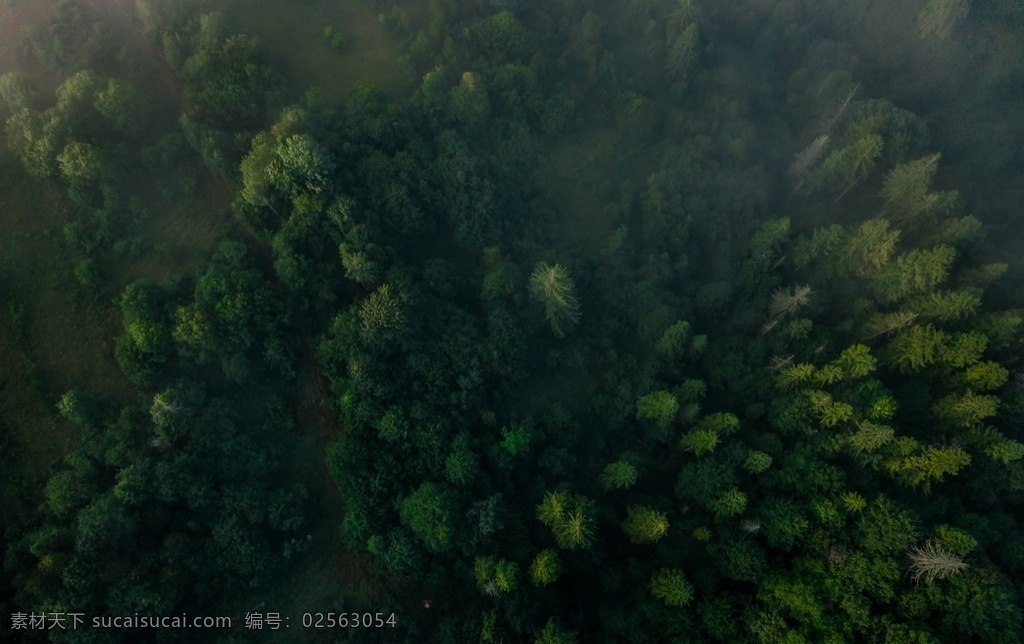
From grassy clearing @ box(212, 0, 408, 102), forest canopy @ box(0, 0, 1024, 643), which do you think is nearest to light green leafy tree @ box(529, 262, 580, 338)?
forest canopy @ box(0, 0, 1024, 643)

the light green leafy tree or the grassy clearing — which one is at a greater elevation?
the grassy clearing

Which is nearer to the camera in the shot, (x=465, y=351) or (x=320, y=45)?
(x=465, y=351)

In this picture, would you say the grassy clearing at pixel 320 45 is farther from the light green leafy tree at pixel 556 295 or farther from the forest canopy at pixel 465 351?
the light green leafy tree at pixel 556 295

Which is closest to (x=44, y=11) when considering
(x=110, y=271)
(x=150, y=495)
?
(x=110, y=271)

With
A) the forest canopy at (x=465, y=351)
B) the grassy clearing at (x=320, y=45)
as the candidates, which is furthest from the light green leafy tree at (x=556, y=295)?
the grassy clearing at (x=320, y=45)

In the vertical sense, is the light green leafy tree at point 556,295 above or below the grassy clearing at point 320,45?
below

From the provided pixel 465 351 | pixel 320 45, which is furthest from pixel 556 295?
pixel 320 45

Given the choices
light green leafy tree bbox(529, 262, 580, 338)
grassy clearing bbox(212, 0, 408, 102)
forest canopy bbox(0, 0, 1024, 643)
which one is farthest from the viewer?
grassy clearing bbox(212, 0, 408, 102)

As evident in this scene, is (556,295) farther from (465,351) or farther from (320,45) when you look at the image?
(320,45)

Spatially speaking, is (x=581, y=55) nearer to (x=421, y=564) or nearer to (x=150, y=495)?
(x=421, y=564)

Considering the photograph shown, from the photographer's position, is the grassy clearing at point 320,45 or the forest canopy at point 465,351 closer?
the forest canopy at point 465,351

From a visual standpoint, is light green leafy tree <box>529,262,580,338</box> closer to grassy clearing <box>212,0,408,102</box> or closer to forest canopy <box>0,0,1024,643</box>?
forest canopy <box>0,0,1024,643</box>

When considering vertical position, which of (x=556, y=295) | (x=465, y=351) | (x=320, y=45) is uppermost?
(x=320, y=45)
